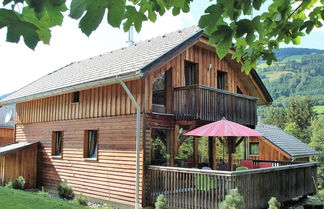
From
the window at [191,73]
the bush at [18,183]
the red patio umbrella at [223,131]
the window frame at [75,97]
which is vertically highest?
the window at [191,73]

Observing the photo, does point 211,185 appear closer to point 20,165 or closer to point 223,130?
point 223,130

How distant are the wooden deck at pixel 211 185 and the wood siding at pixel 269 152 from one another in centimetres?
1226

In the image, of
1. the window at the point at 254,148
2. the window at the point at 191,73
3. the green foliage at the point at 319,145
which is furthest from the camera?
the green foliage at the point at 319,145

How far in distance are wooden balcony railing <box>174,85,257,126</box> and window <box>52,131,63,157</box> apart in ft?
18.8

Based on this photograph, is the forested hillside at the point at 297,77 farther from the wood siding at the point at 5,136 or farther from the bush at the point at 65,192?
the bush at the point at 65,192

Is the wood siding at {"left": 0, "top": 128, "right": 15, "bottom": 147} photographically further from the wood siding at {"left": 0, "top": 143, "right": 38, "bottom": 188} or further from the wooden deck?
the wooden deck

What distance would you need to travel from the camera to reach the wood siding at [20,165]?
1342 cm

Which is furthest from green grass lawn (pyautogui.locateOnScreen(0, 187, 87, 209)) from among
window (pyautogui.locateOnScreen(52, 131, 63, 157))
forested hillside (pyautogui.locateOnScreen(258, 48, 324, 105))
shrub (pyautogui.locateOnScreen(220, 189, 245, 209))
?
forested hillside (pyautogui.locateOnScreen(258, 48, 324, 105))

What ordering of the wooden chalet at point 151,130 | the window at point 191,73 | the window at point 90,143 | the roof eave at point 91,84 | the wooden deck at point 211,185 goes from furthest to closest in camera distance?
the window at point 191,73
the window at point 90,143
the roof eave at point 91,84
the wooden chalet at point 151,130
the wooden deck at point 211,185

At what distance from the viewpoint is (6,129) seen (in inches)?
993

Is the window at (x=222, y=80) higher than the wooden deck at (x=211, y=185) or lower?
higher

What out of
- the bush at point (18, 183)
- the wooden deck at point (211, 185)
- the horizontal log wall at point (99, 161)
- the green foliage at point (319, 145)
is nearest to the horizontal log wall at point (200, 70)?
the horizontal log wall at point (99, 161)

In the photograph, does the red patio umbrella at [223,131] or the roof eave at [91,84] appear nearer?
the red patio umbrella at [223,131]

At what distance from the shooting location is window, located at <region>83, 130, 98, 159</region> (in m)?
12.1
